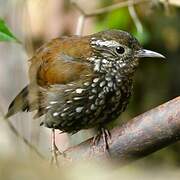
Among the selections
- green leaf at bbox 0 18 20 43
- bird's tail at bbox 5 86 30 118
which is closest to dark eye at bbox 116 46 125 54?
bird's tail at bbox 5 86 30 118

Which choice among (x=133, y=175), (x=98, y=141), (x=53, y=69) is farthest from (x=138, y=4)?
(x=133, y=175)

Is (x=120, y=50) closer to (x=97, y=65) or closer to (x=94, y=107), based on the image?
(x=97, y=65)

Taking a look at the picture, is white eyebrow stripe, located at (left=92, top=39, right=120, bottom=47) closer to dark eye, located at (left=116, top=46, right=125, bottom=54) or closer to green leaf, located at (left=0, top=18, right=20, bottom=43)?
dark eye, located at (left=116, top=46, right=125, bottom=54)

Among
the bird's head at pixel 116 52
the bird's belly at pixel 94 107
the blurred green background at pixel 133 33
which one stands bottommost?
the blurred green background at pixel 133 33

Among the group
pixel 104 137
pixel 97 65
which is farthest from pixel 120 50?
pixel 104 137

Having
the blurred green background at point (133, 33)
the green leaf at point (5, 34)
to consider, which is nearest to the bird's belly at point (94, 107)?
the green leaf at point (5, 34)

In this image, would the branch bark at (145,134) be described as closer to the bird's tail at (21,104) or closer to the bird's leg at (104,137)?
the bird's leg at (104,137)
